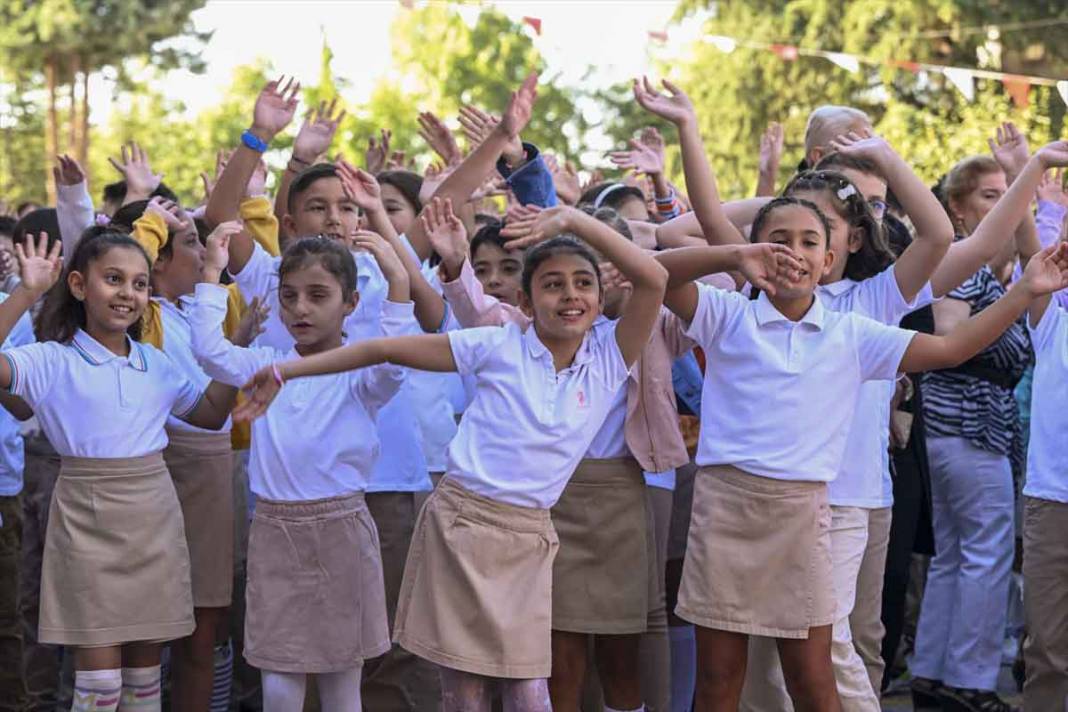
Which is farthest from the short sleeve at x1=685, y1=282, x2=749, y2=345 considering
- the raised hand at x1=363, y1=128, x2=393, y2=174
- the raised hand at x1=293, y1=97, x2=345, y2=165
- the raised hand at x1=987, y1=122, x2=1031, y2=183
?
the raised hand at x1=363, y1=128, x2=393, y2=174

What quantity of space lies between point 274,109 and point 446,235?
1256 mm

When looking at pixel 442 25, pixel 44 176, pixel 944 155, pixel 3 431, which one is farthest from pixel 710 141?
pixel 3 431

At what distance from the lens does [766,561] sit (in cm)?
443

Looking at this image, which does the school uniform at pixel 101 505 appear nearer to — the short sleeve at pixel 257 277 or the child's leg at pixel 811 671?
the short sleeve at pixel 257 277

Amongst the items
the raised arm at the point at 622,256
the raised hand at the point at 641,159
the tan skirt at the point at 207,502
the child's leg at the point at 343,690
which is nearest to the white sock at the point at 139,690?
the tan skirt at the point at 207,502

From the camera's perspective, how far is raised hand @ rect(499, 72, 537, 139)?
207 inches

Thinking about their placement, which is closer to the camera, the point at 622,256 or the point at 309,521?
the point at 622,256

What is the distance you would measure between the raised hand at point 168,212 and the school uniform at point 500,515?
173cm

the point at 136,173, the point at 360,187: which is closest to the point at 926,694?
the point at 360,187

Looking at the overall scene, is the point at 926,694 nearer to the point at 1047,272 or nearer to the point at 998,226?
the point at 998,226

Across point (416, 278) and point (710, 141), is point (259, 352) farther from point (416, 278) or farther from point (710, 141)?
point (710, 141)

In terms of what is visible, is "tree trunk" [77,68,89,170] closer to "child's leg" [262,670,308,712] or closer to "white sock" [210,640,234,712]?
"white sock" [210,640,234,712]

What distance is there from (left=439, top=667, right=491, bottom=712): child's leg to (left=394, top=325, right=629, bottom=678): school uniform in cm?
8

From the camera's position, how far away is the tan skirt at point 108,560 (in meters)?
4.90
